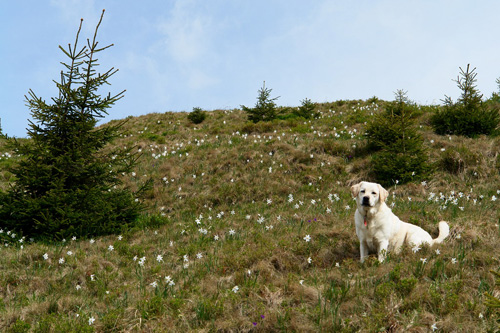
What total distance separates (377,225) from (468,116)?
36.9 feet

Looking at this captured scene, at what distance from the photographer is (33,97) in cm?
923

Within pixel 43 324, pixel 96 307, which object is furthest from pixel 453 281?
pixel 43 324

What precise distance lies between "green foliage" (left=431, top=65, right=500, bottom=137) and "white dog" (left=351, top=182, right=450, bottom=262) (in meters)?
10.3

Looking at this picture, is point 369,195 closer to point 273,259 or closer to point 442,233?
point 442,233

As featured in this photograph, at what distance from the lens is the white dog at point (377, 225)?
19.8ft

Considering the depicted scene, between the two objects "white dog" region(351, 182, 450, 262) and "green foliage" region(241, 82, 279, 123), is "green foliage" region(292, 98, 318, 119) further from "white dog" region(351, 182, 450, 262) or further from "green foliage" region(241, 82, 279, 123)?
"white dog" region(351, 182, 450, 262)

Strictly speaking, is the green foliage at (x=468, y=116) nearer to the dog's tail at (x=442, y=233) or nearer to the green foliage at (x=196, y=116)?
the dog's tail at (x=442, y=233)

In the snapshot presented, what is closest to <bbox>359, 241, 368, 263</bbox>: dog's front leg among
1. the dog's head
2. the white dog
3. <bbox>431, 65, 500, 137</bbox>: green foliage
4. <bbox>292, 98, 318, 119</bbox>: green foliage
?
the white dog

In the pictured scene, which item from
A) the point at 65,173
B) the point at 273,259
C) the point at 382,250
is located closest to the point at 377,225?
the point at 382,250

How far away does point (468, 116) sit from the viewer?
14.1m

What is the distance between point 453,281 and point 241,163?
10.2 meters

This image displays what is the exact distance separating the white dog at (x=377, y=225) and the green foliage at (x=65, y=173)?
6940 millimetres

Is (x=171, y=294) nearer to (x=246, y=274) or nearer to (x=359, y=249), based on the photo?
(x=246, y=274)

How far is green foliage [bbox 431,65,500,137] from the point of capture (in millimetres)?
14023
